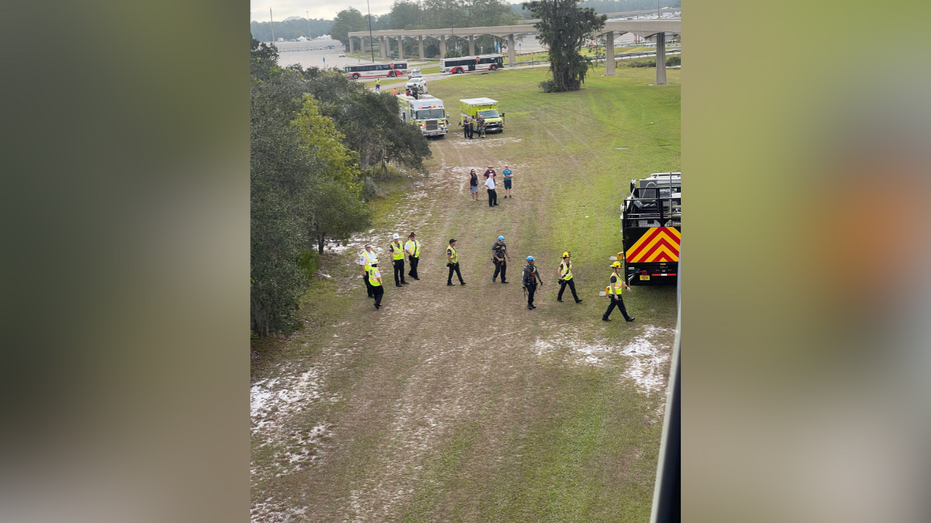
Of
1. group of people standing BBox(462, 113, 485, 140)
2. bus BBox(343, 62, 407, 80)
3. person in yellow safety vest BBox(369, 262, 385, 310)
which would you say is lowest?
person in yellow safety vest BBox(369, 262, 385, 310)

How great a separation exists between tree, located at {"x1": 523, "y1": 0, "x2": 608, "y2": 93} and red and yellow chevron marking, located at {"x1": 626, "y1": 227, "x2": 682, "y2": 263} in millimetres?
39148

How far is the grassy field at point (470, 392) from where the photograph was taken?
32.8ft

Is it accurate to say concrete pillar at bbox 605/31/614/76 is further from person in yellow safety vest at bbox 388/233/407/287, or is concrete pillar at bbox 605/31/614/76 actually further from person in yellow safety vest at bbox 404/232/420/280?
person in yellow safety vest at bbox 388/233/407/287

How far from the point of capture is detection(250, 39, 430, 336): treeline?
14227 mm

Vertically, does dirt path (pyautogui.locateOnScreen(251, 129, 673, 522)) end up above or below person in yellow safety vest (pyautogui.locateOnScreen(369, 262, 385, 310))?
below

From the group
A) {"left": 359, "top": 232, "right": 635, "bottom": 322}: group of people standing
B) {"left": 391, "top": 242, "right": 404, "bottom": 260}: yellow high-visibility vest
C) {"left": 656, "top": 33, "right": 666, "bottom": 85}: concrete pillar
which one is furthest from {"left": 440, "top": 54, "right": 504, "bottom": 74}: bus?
{"left": 391, "top": 242, "right": 404, "bottom": 260}: yellow high-visibility vest

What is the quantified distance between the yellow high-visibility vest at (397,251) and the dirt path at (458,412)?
80 cm

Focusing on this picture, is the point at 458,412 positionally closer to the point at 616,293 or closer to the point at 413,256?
the point at 616,293
